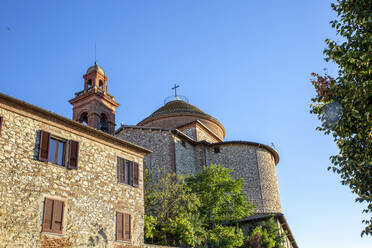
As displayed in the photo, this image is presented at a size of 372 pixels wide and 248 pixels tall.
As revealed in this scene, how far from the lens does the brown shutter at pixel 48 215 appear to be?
1293 cm

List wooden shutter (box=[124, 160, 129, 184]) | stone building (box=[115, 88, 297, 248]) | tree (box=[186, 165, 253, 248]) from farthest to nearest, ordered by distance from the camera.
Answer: stone building (box=[115, 88, 297, 248]) → tree (box=[186, 165, 253, 248]) → wooden shutter (box=[124, 160, 129, 184])

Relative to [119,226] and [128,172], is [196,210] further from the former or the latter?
[119,226]

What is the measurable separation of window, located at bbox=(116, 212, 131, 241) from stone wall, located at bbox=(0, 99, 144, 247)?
0.69ft

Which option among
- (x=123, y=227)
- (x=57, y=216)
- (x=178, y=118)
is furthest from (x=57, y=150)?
(x=178, y=118)

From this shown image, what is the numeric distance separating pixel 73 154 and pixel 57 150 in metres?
0.65

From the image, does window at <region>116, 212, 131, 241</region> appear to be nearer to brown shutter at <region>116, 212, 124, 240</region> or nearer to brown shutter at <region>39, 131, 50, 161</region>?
brown shutter at <region>116, 212, 124, 240</region>

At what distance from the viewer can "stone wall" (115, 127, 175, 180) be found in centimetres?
2492

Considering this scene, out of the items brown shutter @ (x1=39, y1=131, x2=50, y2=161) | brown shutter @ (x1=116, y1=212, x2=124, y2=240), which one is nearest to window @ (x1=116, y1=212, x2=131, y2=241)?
brown shutter @ (x1=116, y1=212, x2=124, y2=240)

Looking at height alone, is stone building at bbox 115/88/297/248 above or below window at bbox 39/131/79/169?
above

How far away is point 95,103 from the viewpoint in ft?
90.0

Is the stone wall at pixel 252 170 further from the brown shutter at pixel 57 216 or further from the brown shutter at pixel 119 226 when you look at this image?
the brown shutter at pixel 57 216

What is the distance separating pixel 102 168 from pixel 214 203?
317 inches

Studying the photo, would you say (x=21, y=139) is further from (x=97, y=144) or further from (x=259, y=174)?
(x=259, y=174)

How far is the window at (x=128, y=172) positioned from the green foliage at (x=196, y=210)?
2.15 metres
